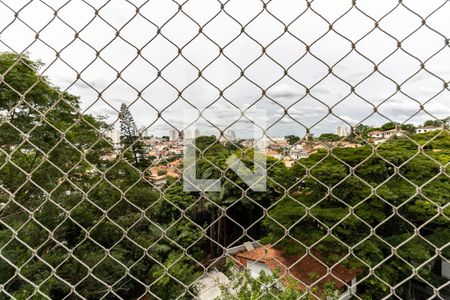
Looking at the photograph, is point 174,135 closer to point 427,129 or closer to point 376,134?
point 376,134

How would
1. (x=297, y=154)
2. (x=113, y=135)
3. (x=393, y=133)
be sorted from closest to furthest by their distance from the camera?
(x=393, y=133) < (x=297, y=154) < (x=113, y=135)

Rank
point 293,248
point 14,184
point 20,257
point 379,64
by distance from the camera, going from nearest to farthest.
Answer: point 379,64, point 20,257, point 14,184, point 293,248

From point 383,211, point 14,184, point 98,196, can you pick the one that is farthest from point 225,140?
point 383,211

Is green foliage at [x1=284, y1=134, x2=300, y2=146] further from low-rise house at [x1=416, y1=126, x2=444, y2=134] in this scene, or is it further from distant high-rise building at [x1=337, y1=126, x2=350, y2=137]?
low-rise house at [x1=416, y1=126, x2=444, y2=134]

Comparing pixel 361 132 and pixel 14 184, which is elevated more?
pixel 361 132

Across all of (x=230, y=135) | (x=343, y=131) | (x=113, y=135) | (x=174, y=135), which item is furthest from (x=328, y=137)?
(x=113, y=135)

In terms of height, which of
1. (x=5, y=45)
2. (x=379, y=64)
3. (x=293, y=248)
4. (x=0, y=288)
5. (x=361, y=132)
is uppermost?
(x=5, y=45)

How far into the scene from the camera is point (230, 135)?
786 millimetres

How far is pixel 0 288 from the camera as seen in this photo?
0.87m

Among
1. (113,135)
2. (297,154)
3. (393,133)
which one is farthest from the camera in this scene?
(113,135)

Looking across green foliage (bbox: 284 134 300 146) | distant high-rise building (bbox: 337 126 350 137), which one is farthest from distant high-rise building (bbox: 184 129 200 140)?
distant high-rise building (bbox: 337 126 350 137)

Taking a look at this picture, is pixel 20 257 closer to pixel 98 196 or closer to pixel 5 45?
pixel 98 196

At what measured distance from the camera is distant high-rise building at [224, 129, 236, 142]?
760 millimetres

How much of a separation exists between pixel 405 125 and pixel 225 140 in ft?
1.28
